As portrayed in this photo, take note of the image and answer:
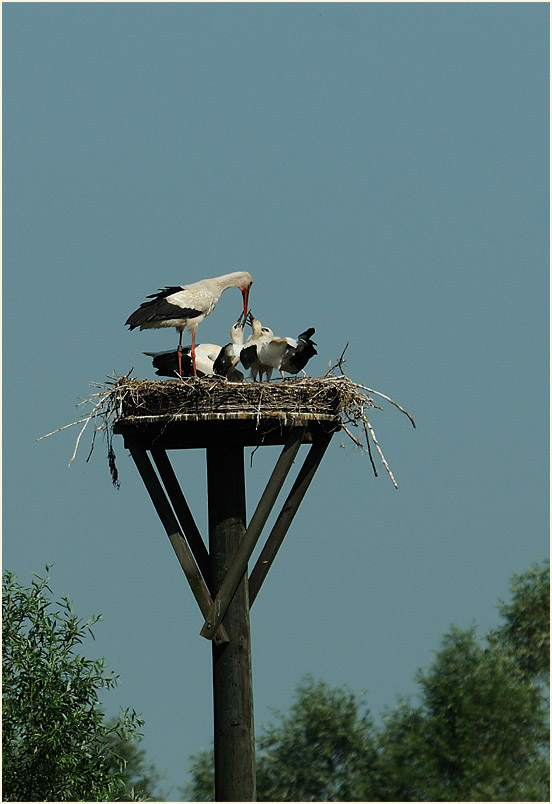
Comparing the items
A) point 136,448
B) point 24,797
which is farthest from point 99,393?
point 24,797

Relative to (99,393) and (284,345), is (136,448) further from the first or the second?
(284,345)

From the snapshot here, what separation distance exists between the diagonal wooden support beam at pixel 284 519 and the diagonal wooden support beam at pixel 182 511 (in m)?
0.32

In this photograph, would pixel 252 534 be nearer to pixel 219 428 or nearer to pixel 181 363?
pixel 219 428

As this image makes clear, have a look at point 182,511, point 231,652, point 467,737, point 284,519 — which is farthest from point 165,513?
point 467,737

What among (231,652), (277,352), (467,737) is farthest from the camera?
(467,737)

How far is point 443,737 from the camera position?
13219mm

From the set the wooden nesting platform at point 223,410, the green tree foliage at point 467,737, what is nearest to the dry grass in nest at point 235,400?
the wooden nesting platform at point 223,410

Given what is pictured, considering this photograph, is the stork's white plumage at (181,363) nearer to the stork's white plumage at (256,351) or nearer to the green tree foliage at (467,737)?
the stork's white plumage at (256,351)

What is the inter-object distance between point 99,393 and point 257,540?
4.45ft

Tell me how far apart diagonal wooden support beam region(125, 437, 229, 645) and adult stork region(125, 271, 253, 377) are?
2.26 feet

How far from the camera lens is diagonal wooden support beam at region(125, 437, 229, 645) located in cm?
763

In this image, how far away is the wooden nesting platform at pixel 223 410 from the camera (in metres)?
7.47

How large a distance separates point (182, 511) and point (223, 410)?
818 millimetres

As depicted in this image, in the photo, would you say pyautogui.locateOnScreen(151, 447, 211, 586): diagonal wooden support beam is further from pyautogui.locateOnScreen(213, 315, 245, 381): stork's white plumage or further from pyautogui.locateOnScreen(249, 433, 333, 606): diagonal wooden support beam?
pyautogui.locateOnScreen(213, 315, 245, 381): stork's white plumage
